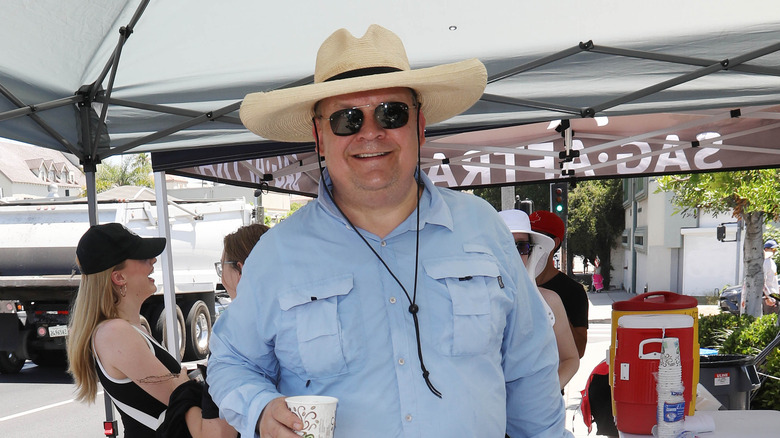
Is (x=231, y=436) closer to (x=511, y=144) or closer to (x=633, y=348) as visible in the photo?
(x=633, y=348)

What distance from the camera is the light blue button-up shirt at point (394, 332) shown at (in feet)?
5.33

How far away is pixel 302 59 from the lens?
143 inches

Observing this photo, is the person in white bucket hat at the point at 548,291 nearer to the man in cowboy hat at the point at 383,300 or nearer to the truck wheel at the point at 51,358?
the man in cowboy hat at the point at 383,300

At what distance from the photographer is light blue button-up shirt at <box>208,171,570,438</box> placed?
1.63 m

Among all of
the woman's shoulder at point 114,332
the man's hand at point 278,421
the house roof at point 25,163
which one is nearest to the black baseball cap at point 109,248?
the woman's shoulder at point 114,332

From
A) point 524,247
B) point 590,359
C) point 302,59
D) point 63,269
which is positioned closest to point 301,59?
point 302,59

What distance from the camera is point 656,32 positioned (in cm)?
334

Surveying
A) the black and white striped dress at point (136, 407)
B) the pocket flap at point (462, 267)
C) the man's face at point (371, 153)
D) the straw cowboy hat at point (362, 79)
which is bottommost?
the black and white striped dress at point (136, 407)

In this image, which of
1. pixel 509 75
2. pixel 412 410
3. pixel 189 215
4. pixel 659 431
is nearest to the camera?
pixel 412 410

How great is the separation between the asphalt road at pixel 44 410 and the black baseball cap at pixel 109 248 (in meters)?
5.02

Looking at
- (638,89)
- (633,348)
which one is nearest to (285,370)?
(633,348)

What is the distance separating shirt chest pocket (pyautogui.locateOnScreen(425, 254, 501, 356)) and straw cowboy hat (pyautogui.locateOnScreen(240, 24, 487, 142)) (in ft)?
1.65

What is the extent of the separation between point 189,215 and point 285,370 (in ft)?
35.2

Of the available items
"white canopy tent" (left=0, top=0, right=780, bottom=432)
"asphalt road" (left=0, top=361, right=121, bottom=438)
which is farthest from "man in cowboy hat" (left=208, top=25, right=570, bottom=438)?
"asphalt road" (left=0, top=361, right=121, bottom=438)
